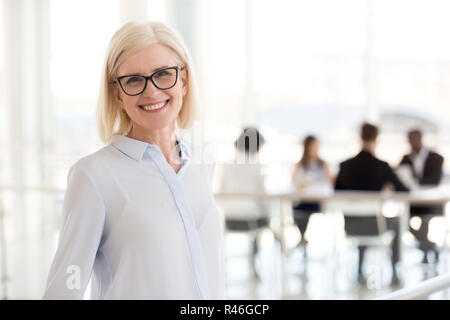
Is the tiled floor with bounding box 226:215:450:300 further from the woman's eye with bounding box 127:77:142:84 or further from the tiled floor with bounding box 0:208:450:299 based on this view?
the woman's eye with bounding box 127:77:142:84

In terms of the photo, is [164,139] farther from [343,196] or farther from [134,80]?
[343,196]

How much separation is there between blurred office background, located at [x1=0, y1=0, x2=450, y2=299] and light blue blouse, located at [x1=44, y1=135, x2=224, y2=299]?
5829 millimetres

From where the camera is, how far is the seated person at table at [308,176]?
199 inches

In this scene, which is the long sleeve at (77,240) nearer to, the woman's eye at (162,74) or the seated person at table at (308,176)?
the woman's eye at (162,74)

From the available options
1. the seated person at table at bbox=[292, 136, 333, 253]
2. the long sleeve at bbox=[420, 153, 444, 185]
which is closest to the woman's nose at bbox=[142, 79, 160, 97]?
the seated person at table at bbox=[292, 136, 333, 253]

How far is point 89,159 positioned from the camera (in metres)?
0.85

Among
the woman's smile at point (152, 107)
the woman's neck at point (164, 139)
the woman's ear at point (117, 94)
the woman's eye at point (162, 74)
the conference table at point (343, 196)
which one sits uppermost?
the woman's eye at point (162, 74)

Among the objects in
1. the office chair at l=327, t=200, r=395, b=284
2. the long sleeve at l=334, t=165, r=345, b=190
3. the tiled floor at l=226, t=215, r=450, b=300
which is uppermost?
the long sleeve at l=334, t=165, r=345, b=190

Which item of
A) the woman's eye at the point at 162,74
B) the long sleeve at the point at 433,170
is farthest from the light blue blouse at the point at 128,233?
the long sleeve at the point at 433,170

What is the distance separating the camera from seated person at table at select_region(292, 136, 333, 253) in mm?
5047

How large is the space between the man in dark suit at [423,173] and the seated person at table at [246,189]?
1220 millimetres

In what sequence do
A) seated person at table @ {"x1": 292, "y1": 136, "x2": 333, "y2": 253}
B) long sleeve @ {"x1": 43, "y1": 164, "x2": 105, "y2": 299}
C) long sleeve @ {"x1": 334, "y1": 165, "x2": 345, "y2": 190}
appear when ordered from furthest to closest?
seated person at table @ {"x1": 292, "y1": 136, "x2": 333, "y2": 253}, long sleeve @ {"x1": 334, "y1": 165, "x2": 345, "y2": 190}, long sleeve @ {"x1": 43, "y1": 164, "x2": 105, "y2": 299}

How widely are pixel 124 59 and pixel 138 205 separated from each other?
20 cm
